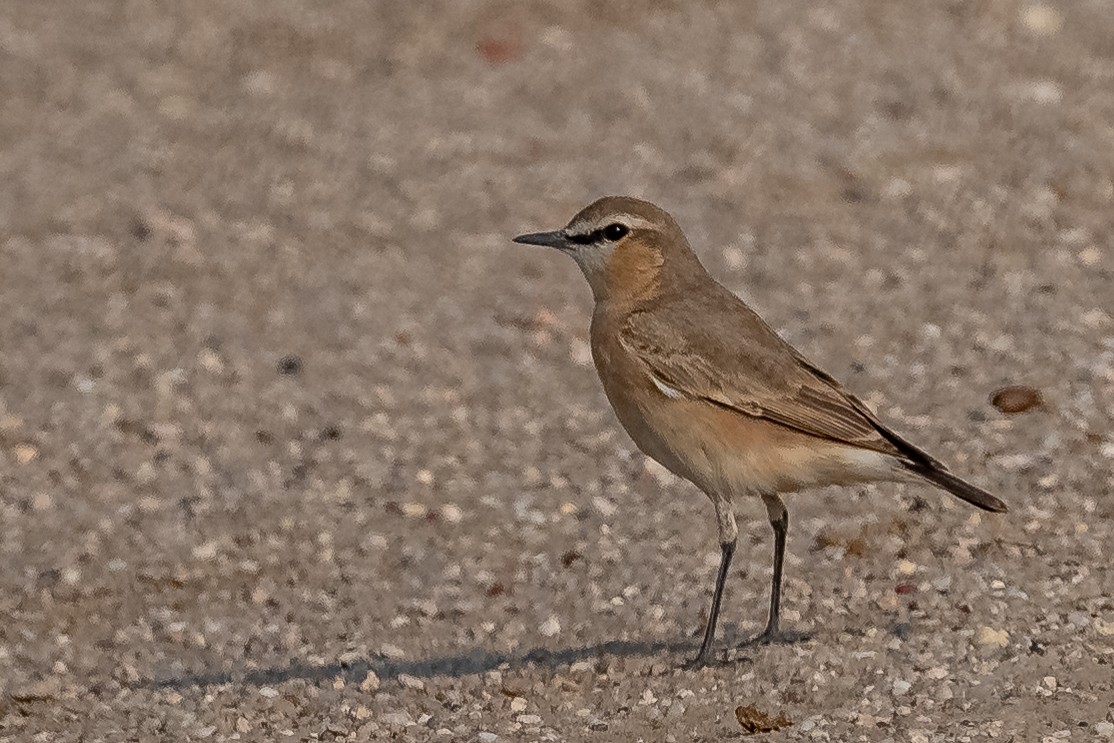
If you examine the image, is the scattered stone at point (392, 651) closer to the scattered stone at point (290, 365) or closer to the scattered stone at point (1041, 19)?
the scattered stone at point (290, 365)

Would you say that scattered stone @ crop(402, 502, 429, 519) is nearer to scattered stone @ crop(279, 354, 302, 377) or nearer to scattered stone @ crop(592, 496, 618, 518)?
scattered stone @ crop(592, 496, 618, 518)

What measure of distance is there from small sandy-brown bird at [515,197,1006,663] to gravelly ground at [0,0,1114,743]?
2.28 ft

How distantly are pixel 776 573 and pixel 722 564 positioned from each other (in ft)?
0.91

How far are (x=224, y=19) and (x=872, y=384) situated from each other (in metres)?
6.66

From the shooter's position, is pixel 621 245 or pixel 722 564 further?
pixel 621 245

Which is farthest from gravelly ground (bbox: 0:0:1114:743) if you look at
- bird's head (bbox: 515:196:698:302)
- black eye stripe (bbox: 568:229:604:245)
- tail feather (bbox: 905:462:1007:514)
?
black eye stripe (bbox: 568:229:604:245)

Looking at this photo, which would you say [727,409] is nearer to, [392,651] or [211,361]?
[392,651]

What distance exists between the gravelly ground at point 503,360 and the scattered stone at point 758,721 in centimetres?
8

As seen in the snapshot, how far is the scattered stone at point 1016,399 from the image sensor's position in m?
9.36

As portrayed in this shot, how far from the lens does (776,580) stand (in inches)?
296

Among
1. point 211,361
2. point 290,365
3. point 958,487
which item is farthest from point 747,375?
point 211,361

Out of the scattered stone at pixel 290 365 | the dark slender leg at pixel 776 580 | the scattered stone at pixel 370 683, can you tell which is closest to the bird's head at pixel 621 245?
the dark slender leg at pixel 776 580

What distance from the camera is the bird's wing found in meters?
7.26

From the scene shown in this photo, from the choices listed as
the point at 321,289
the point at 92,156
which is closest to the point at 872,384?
the point at 321,289
